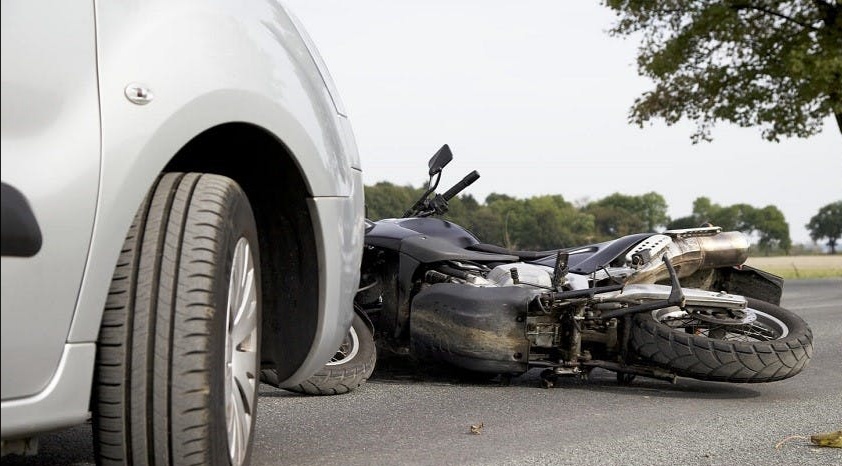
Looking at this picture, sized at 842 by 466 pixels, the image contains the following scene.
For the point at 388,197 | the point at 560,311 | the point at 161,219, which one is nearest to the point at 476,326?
the point at 560,311

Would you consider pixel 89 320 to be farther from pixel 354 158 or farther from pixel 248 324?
pixel 354 158

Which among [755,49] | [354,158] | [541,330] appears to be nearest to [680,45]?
[755,49]

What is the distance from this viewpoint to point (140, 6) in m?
2.58

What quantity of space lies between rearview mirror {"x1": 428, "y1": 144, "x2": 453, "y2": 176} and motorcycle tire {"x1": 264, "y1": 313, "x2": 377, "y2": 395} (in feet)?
2.97

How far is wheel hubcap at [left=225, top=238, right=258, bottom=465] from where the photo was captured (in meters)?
2.88

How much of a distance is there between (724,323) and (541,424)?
156 centimetres

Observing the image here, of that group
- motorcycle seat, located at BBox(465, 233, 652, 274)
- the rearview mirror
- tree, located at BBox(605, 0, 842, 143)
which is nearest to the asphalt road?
motorcycle seat, located at BBox(465, 233, 652, 274)

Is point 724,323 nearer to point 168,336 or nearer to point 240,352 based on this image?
point 240,352

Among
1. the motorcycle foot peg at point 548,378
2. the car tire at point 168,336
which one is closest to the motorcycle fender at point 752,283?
the motorcycle foot peg at point 548,378

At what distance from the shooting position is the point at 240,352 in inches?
118

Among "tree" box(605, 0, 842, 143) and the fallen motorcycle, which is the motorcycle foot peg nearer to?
the fallen motorcycle

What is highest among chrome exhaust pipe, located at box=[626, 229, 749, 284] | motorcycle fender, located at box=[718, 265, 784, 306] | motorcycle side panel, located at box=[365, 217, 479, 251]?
motorcycle side panel, located at box=[365, 217, 479, 251]

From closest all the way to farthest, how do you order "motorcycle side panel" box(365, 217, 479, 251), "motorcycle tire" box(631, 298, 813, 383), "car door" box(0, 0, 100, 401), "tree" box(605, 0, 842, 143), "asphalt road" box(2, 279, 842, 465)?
"car door" box(0, 0, 100, 401) → "asphalt road" box(2, 279, 842, 465) → "motorcycle tire" box(631, 298, 813, 383) → "motorcycle side panel" box(365, 217, 479, 251) → "tree" box(605, 0, 842, 143)

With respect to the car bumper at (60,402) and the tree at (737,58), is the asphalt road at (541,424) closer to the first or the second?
the car bumper at (60,402)
